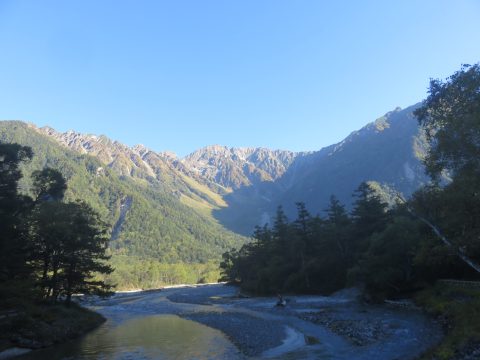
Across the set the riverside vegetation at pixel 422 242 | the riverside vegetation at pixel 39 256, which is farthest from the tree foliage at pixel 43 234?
the riverside vegetation at pixel 422 242

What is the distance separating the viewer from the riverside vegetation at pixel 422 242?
75.2 ft

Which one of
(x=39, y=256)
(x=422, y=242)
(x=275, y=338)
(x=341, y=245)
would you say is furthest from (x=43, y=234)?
(x=341, y=245)

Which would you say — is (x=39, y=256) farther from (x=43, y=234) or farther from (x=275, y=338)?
(x=275, y=338)

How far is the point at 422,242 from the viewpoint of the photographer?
1217 inches

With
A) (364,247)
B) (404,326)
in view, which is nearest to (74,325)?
(404,326)

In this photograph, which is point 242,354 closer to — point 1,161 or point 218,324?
point 218,324

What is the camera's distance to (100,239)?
53.9 meters

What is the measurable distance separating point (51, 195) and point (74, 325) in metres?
16.6

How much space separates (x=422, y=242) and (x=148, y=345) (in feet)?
82.8

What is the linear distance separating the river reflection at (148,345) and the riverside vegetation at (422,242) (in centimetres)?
1781

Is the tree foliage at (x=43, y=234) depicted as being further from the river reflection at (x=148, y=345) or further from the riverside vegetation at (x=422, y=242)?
the riverside vegetation at (x=422, y=242)

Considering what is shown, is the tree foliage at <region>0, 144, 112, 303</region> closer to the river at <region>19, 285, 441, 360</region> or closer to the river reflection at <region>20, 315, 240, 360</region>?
the river reflection at <region>20, 315, 240, 360</region>

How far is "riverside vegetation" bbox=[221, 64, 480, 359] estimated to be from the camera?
2291 cm

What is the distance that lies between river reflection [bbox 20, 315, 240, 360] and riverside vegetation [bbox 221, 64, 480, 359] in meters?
17.8
